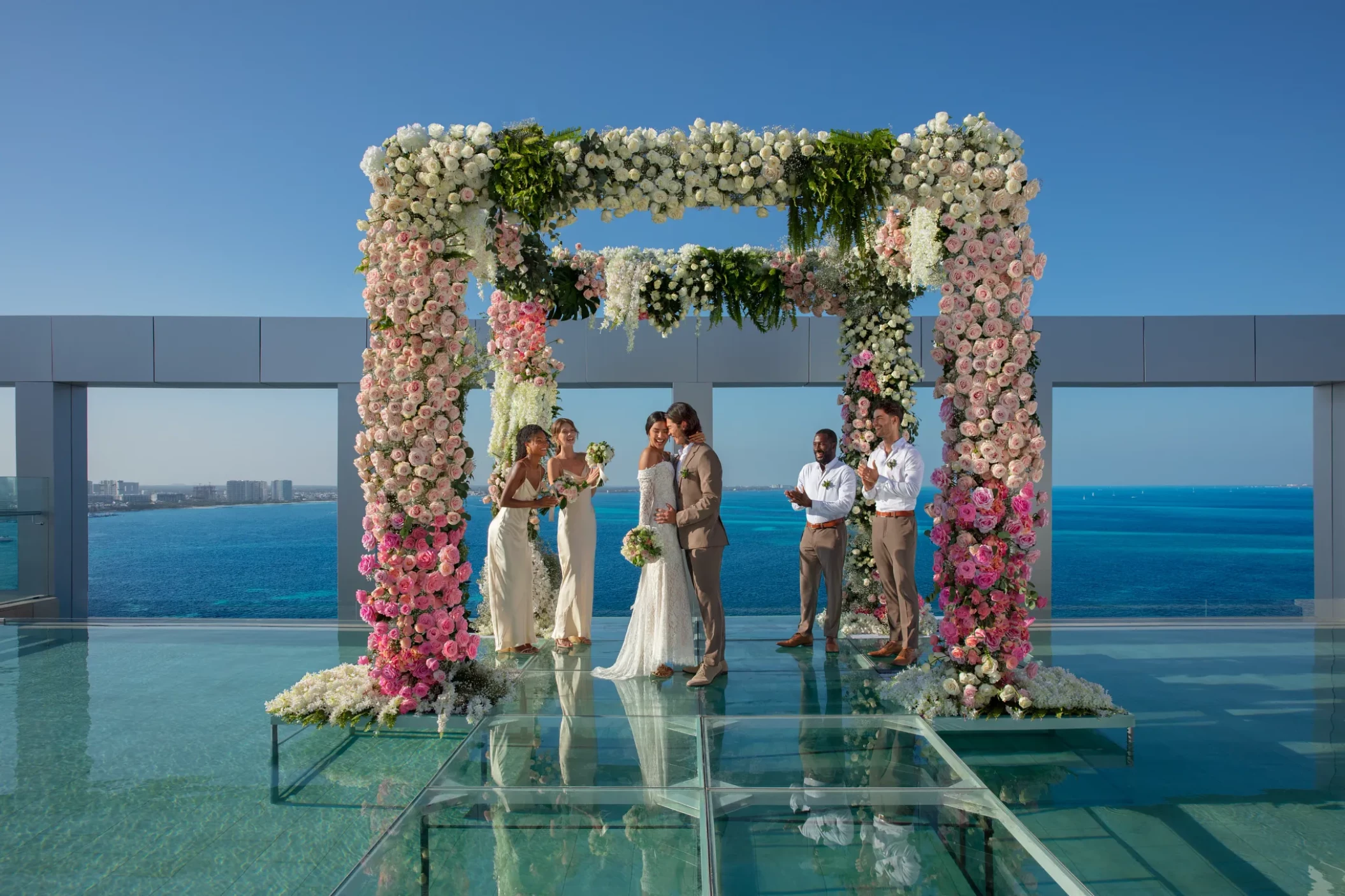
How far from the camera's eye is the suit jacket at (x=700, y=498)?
17.2 ft

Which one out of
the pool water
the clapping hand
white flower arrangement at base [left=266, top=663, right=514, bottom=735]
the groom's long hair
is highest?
the groom's long hair

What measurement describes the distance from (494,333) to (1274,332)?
8.10m

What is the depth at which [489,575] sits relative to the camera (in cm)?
654

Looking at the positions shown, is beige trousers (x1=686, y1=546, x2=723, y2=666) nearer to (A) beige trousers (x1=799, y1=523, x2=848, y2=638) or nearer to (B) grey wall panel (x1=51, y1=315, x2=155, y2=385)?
(A) beige trousers (x1=799, y1=523, x2=848, y2=638)

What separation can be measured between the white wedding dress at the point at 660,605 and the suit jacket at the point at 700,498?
25 centimetres

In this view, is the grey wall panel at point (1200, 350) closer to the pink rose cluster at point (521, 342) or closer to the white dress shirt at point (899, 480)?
the white dress shirt at point (899, 480)

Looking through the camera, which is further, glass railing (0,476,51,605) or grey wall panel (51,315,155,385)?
grey wall panel (51,315,155,385)

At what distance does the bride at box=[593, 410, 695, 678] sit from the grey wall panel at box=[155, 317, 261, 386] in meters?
5.64

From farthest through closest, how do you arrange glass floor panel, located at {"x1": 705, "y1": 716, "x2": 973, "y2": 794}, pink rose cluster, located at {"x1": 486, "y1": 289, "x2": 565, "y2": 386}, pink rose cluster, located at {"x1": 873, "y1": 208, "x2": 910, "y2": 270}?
1. pink rose cluster, located at {"x1": 486, "y1": 289, "x2": 565, "y2": 386}
2. pink rose cluster, located at {"x1": 873, "y1": 208, "x2": 910, "y2": 270}
3. glass floor panel, located at {"x1": 705, "y1": 716, "x2": 973, "y2": 794}

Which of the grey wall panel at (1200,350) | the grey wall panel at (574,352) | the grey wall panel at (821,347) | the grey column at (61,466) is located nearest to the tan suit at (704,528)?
the grey wall panel at (574,352)

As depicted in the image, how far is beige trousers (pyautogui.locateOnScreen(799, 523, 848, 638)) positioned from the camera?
20.4 ft

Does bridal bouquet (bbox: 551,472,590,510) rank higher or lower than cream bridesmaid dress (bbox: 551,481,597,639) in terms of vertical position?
higher

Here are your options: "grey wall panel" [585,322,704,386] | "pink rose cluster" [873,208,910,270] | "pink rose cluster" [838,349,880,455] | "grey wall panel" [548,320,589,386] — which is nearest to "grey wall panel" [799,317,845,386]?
"grey wall panel" [585,322,704,386]

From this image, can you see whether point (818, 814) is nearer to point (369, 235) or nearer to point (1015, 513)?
point (1015, 513)
